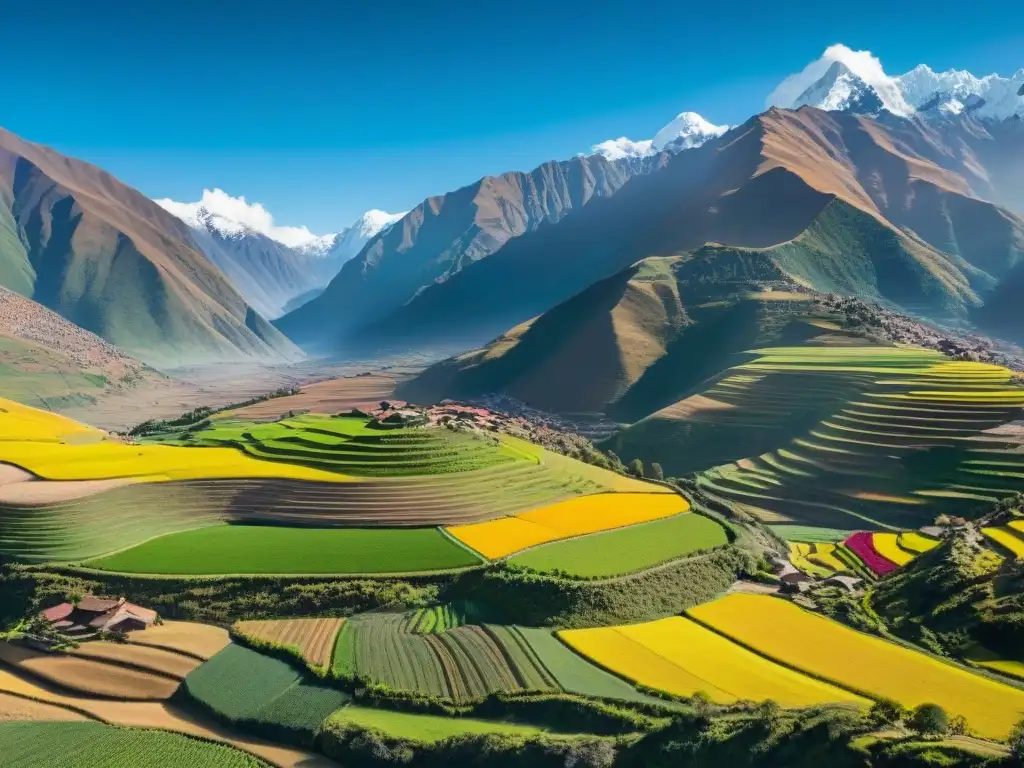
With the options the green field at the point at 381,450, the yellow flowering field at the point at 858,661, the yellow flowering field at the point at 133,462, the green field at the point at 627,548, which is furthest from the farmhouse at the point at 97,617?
the yellow flowering field at the point at 858,661

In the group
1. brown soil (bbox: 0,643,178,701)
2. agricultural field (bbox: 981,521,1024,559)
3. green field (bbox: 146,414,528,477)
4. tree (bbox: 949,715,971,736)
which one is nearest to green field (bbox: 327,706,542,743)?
brown soil (bbox: 0,643,178,701)

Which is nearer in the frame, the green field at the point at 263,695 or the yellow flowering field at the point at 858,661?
the yellow flowering field at the point at 858,661

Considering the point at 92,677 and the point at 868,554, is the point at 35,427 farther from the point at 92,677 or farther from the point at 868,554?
the point at 868,554

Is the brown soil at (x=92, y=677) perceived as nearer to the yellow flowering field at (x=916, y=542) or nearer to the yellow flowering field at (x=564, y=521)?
the yellow flowering field at (x=564, y=521)

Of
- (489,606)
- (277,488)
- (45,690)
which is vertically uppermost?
(277,488)

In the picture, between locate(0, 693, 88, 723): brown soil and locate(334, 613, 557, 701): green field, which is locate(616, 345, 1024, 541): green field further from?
locate(0, 693, 88, 723): brown soil

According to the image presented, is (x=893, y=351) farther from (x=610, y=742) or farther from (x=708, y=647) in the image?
(x=610, y=742)

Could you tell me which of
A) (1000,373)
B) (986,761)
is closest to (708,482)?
(1000,373)
